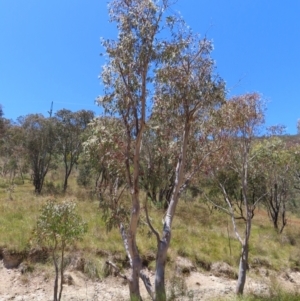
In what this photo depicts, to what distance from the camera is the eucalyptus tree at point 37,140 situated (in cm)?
2823

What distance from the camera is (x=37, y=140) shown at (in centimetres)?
2823

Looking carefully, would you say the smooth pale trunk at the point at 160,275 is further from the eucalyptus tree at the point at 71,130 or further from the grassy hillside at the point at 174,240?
the eucalyptus tree at the point at 71,130

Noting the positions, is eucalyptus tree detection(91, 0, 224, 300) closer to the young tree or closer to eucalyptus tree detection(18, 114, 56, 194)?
the young tree

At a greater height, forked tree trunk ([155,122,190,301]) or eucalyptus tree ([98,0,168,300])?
eucalyptus tree ([98,0,168,300])

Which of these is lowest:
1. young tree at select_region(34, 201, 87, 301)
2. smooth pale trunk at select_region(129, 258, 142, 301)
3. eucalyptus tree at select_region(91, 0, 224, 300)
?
Result: smooth pale trunk at select_region(129, 258, 142, 301)

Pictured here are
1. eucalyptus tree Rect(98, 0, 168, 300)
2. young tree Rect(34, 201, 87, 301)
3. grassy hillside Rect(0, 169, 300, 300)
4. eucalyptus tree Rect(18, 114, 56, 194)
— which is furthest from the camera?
eucalyptus tree Rect(18, 114, 56, 194)

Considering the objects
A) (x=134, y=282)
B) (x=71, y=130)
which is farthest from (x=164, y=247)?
(x=71, y=130)

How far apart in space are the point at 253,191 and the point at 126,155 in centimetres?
1618

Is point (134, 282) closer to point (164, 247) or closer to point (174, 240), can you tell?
point (164, 247)

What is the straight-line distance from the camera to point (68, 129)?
30156 millimetres

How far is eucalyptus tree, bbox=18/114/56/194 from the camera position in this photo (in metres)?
28.2

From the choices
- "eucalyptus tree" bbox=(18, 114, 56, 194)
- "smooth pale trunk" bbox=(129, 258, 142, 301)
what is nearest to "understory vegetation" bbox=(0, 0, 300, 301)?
"smooth pale trunk" bbox=(129, 258, 142, 301)

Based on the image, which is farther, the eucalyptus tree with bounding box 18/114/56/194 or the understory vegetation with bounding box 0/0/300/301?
the eucalyptus tree with bounding box 18/114/56/194

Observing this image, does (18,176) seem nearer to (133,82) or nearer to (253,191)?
(253,191)
